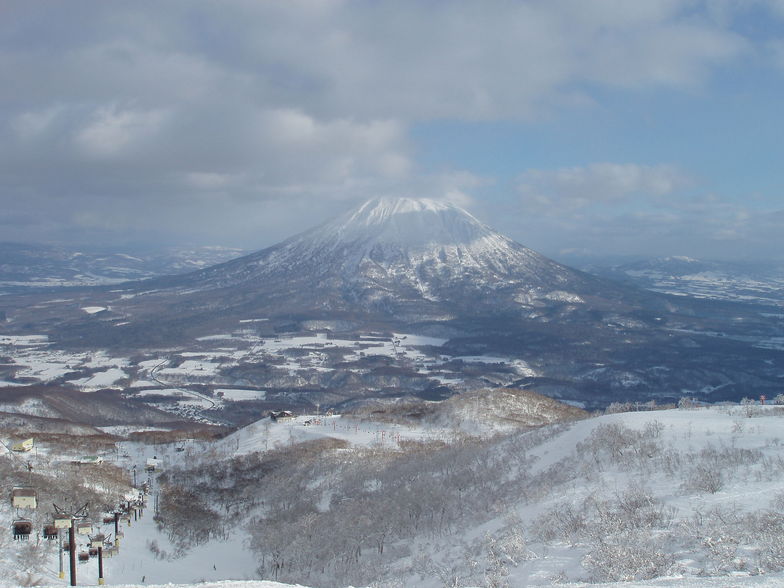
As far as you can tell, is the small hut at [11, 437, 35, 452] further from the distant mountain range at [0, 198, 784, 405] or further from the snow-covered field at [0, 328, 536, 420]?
the distant mountain range at [0, 198, 784, 405]

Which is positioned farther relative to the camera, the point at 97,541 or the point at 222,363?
the point at 222,363

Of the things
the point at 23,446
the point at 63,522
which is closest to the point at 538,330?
the point at 23,446

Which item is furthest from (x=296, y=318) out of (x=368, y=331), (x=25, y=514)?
(x=25, y=514)

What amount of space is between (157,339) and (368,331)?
170 ft

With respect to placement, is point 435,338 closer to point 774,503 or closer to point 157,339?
point 157,339

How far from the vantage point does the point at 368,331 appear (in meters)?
159

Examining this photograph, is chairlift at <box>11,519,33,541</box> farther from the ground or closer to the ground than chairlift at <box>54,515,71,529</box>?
closer to the ground

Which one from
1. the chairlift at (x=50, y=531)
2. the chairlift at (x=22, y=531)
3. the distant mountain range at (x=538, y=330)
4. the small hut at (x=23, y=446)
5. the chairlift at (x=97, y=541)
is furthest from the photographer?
the distant mountain range at (x=538, y=330)

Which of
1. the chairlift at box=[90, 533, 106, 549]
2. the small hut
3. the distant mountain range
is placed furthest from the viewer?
the distant mountain range

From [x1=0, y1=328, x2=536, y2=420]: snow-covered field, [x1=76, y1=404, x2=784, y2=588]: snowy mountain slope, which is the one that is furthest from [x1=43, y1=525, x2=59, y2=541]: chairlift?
[x1=0, y1=328, x2=536, y2=420]: snow-covered field

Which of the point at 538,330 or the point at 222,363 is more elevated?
the point at 538,330

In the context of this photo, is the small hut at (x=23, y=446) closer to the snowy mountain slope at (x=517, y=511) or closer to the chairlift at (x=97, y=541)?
the snowy mountain slope at (x=517, y=511)

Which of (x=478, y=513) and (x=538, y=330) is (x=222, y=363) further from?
(x=478, y=513)

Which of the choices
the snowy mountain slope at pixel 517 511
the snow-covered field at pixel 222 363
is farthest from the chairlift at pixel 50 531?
the snow-covered field at pixel 222 363
